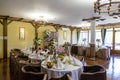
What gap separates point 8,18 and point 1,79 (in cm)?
499

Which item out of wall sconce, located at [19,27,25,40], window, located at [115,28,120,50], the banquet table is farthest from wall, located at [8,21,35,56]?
window, located at [115,28,120,50]

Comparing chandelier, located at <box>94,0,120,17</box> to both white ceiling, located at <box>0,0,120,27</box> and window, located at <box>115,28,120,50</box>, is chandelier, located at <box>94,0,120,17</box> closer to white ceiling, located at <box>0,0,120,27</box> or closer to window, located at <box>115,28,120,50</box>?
white ceiling, located at <box>0,0,120,27</box>

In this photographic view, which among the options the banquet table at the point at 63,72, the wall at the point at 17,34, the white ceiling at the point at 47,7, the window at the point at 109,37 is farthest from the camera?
the window at the point at 109,37

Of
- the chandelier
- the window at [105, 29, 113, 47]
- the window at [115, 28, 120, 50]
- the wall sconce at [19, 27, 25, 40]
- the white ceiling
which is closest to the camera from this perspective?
the chandelier

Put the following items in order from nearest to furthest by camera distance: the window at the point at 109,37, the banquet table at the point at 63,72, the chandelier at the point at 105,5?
the chandelier at the point at 105,5
the banquet table at the point at 63,72
the window at the point at 109,37

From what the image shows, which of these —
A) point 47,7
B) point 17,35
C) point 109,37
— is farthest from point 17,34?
point 109,37

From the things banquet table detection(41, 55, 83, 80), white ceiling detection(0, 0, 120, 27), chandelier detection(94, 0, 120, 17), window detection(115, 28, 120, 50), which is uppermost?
white ceiling detection(0, 0, 120, 27)

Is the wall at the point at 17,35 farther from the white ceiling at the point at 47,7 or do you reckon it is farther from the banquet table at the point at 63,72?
the banquet table at the point at 63,72

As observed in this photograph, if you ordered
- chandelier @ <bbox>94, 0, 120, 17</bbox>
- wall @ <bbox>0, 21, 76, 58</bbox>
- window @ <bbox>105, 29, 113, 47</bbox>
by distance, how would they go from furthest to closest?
window @ <bbox>105, 29, 113, 47</bbox> < wall @ <bbox>0, 21, 76, 58</bbox> < chandelier @ <bbox>94, 0, 120, 17</bbox>

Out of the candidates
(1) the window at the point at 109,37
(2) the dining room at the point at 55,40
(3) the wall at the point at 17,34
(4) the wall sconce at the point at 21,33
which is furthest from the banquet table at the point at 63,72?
(1) the window at the point at 109,37

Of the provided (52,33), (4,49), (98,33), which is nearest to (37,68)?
(4,49)

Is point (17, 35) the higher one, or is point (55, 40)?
point (17, 35)

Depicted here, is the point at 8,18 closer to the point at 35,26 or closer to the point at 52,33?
the point at 35,26

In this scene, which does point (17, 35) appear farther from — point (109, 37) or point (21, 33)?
point (109, 37)
